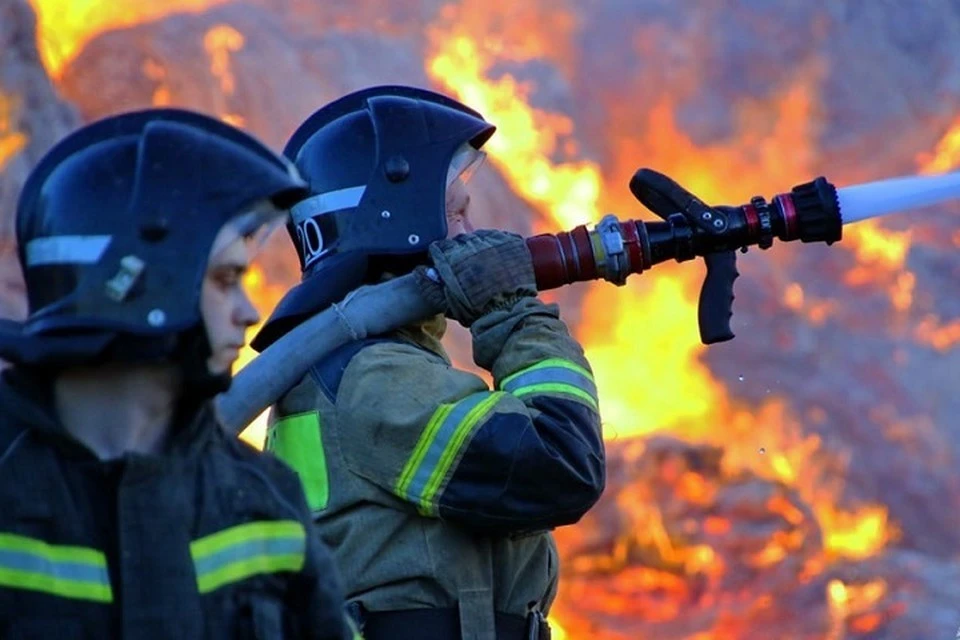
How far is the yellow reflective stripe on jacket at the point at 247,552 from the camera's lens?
107 inches

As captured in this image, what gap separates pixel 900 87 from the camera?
12266 mm

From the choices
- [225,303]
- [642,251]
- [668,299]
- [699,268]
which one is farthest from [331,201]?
[699,268]

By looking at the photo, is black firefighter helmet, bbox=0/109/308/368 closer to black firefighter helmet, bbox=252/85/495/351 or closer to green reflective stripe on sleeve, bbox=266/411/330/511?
green reflective stripe on sleeve, bbox=266/411/330/511

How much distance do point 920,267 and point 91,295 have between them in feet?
32.5

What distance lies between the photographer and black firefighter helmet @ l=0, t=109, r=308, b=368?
8.80ft

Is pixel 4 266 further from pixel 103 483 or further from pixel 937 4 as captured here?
pixel 103 483

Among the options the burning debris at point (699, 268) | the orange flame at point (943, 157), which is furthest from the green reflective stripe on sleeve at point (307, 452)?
the orange flame at point (943, 157)

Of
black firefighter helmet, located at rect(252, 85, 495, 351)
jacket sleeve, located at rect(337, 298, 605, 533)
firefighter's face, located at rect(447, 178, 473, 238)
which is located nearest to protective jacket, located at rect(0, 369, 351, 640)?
jacket sleeve, located at rect(337, 298, 605, 533)

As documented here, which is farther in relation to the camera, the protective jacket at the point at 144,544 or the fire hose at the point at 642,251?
the fire hose at the point at 642,251

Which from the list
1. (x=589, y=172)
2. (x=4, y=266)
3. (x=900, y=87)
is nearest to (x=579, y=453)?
(x=4, y=266)

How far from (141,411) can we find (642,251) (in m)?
1.95

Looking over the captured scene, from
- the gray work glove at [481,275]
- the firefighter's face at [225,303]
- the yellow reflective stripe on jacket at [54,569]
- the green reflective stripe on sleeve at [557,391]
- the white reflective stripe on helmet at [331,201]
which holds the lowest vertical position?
the yellow reflective stripe on jacket at [54,569]

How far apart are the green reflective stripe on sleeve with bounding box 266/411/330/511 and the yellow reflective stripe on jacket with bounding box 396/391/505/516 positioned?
0.20 metres

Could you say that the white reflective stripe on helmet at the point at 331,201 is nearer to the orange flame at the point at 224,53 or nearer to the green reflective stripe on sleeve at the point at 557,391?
the green reflective stripe on sleeve at the point at 557,391
